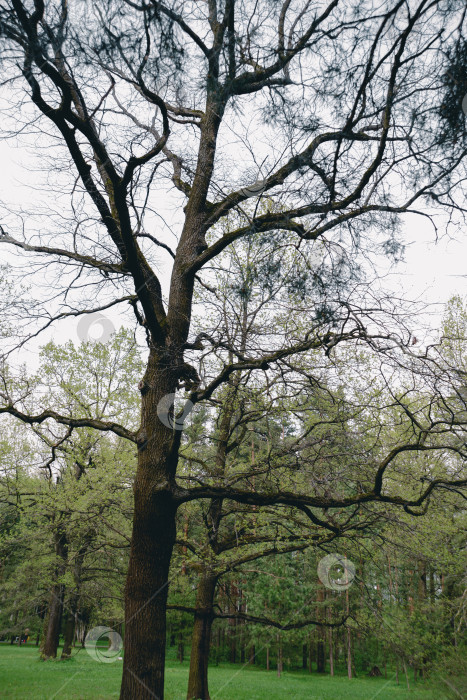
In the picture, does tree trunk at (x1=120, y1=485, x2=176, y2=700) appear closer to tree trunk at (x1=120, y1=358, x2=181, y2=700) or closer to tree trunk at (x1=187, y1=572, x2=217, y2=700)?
tree trunk at (x1=120, y1=358, x2=181, y2=700)

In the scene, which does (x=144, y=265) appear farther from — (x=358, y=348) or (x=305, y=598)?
(x=305, y=598)

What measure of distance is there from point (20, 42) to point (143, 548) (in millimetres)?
3960

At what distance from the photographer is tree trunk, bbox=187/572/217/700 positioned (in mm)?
8516

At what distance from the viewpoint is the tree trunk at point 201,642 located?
8.52 meters

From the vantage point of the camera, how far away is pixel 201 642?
8914mm

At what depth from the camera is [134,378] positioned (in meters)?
15.4

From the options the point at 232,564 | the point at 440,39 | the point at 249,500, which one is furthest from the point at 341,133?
the point at 232,564
